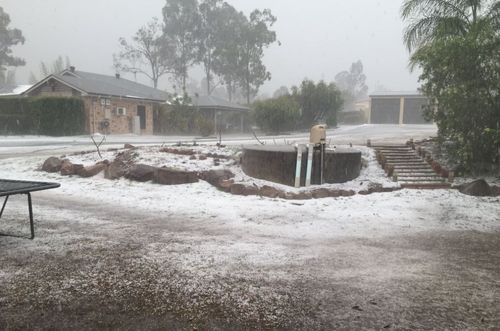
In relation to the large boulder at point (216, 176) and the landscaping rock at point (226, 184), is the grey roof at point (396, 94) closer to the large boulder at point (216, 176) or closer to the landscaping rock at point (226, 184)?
the large boulder at point (216, 176)

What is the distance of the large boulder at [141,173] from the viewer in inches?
329

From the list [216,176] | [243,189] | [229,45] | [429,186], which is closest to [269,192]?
[243,189]

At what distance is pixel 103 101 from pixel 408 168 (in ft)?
76.1

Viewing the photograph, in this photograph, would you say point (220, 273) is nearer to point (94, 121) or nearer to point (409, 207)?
point (409, 207)

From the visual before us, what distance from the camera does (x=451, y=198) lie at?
279 inches

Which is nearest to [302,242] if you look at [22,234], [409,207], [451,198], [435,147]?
[409,207]

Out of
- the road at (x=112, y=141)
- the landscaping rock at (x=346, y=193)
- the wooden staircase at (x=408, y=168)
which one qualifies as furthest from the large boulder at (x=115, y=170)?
the wooden staircase at (x=408, y=168)

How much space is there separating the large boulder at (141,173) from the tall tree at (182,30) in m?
49.0

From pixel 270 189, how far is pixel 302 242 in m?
2.64

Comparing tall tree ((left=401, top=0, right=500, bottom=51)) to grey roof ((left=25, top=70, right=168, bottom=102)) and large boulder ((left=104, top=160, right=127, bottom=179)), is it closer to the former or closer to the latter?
large boulder ((left=104, top=160, right=127, bottom=179))

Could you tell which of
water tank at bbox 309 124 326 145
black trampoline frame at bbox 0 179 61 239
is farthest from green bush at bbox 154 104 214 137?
black trampoline frame at bbox 0 179 61 239

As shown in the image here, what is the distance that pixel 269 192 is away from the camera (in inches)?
284

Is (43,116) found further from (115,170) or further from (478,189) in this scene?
(478,189)

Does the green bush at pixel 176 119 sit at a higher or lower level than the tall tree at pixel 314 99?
lower
